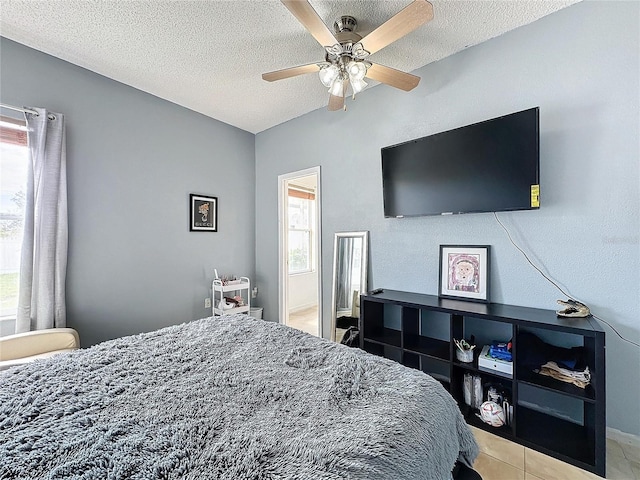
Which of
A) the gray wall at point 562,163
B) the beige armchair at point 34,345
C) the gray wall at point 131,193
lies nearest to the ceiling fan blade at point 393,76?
the gray wall at point 562,163

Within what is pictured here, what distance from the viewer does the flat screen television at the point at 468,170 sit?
1.86 metres

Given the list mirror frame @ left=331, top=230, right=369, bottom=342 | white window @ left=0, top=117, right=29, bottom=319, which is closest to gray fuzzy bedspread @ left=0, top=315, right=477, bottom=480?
white window @ left=0, top=117, right=29, bottom=319

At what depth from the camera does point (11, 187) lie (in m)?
2.16

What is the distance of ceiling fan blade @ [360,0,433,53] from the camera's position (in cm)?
137

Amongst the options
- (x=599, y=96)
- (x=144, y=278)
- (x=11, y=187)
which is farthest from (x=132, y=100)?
(x=599, y=96)

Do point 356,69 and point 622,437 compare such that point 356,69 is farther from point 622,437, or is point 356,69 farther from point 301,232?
point 301,232

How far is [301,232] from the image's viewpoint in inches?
204

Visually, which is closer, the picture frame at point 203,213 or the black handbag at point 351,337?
the black handbag at point 351,337

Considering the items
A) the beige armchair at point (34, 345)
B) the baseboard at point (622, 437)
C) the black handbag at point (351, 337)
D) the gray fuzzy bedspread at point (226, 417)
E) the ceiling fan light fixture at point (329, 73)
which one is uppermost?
the ceiling fan light fixture at point (329, 73)

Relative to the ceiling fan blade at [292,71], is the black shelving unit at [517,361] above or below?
below

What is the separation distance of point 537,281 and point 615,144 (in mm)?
932

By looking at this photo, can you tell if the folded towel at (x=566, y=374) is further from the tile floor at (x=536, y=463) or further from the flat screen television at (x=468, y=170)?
the flat screen television at (x=468, y=170)

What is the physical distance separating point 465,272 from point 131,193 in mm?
3114

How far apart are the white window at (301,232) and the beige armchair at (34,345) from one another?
10.2 ft
